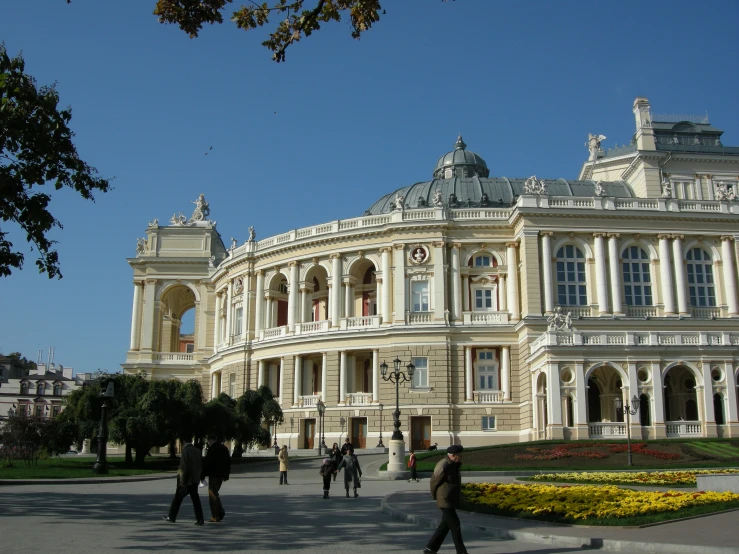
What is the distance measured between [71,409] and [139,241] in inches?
1471

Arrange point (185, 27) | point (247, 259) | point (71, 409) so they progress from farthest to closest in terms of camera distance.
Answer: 1. point (247, 259)
2. point (71, 409)
3. point (185, 27)

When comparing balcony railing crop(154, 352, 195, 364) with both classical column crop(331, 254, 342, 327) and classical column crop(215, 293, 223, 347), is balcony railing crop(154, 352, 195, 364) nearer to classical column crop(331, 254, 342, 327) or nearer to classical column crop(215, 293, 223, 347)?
classical column crop(215, 293, 223, 347)

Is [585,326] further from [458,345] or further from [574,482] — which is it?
[574,482]

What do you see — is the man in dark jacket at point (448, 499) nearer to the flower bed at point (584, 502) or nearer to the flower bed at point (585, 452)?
the flower bed at point (584, 502)

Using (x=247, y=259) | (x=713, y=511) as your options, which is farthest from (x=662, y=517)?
(x=247, y=259)

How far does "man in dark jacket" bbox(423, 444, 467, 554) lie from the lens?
44.9ft

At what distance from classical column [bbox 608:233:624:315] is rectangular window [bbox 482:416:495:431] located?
12.2 metres

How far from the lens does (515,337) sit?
59594 mm

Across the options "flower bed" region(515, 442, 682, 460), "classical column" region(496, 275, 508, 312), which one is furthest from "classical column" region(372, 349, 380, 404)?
"flower bed" region(515, 442, 682, 460)

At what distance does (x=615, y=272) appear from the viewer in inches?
2317

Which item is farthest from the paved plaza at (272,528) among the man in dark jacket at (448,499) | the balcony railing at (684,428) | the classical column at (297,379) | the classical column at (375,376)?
the classical column at (297,379)

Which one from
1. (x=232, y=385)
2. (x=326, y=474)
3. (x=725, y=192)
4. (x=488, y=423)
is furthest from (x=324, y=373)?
(x=326, y=474)

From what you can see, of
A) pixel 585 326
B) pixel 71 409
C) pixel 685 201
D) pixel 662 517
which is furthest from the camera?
pixel 685 201

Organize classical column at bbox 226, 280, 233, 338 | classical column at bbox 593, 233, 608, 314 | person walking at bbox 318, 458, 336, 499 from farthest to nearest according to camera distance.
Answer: classical column at bbox 226, 280, 233, 338
classical column at bbox 593, 233, 608, 314
person walking at bbox 318, 458, 336, 499
